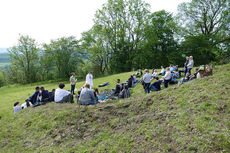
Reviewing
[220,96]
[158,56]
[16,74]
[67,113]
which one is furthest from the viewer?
[16,74]

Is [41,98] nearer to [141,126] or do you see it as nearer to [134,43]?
[141,126]

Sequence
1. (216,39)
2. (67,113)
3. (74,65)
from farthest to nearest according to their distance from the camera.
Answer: (74,65) < (216,39) < (67,113)

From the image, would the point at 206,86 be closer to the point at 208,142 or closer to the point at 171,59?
the point at 208,142

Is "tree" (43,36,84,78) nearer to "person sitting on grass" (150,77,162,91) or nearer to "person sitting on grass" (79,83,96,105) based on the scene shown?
"person sitting on grass" (150,77,162,91)

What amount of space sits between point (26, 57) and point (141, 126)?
176ft

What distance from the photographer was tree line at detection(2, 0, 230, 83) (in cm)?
3297

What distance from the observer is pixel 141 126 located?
531 centimetres

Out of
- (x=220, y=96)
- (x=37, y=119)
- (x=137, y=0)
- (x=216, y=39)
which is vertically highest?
(x=137, y=0)

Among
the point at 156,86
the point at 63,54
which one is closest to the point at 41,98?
the point at 156,86

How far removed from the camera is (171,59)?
3831cm

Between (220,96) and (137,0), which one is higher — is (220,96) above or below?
below

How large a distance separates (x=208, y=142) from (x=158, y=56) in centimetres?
3997

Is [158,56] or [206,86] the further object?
[158,56]

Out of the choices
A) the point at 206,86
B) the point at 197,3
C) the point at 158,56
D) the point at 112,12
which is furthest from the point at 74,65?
the point at 206,86
